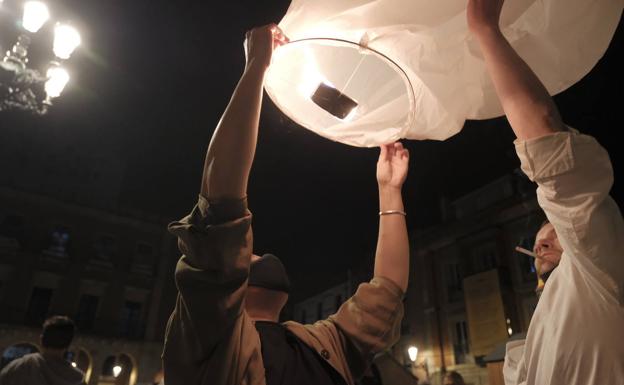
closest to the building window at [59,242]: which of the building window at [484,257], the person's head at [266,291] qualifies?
the building window at [484,257]

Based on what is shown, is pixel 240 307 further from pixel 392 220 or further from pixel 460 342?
pixel 460 342

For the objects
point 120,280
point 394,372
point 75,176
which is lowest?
point 394,372

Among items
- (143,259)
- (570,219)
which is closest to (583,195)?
(570,219)

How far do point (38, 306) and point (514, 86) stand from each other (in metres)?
25.6

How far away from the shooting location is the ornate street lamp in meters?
6.16

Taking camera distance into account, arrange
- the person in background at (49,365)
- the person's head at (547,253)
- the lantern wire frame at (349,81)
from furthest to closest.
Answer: the person in background at (49,365), the person's head at (547,253), the lantern wire frame at (349,81)

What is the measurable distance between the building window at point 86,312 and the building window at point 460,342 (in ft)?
62.1

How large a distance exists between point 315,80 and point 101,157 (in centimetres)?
2878

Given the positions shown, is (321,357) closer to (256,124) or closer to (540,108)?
(256,124)

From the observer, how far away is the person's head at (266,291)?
5.56ft

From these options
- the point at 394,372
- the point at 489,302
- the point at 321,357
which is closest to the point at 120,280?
the point at 489,302

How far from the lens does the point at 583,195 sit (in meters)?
0.91

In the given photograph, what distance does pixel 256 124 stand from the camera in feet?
3.73

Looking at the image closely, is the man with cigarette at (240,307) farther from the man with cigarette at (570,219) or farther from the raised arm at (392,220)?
the man with cigarette at (570,219)
